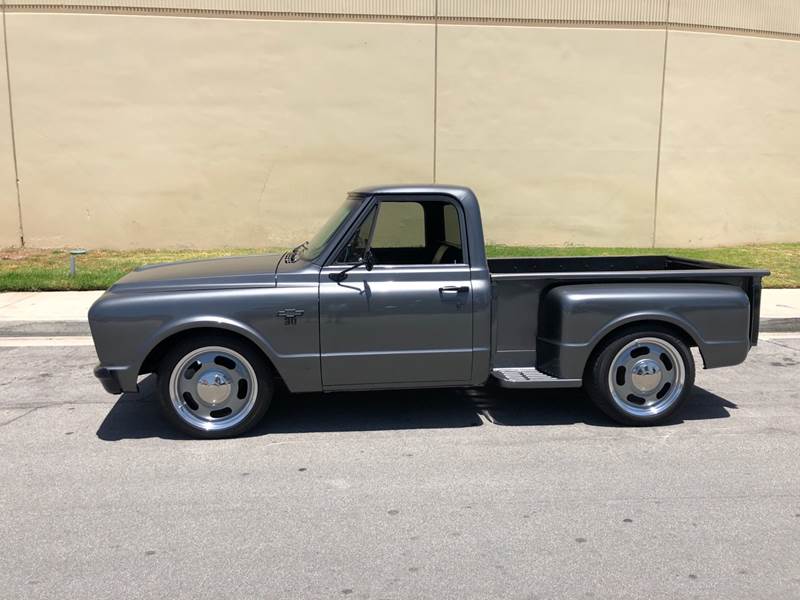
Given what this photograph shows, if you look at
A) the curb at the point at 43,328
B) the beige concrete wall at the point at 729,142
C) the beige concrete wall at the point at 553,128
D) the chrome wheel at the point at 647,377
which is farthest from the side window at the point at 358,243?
the beige concrete wall at the point at 729,142

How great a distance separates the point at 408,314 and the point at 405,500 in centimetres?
139

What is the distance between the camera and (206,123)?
14.1m

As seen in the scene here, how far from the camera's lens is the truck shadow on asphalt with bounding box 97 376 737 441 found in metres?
5.58

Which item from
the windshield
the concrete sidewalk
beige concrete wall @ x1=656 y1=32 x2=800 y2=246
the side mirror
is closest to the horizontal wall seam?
beige concrete wall @ x1=656 y1=32 x2=800 y2=246

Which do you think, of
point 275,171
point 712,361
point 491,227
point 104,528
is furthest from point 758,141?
point 104,528

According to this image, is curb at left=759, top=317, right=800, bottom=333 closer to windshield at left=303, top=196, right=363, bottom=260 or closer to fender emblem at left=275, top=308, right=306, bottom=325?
windshield at left=303, top=196, right=363, bottom=260

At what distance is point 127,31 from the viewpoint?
13.7m

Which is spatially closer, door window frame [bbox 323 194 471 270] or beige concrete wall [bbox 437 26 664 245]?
door window frame [bbox 323 194 471 270]

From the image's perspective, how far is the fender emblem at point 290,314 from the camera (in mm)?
5145

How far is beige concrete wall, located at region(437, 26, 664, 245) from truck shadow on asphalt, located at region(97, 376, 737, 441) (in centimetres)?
875

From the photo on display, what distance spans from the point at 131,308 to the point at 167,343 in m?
0.34

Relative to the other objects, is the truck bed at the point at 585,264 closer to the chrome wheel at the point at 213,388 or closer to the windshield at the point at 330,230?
the windshield at the point at 330,230

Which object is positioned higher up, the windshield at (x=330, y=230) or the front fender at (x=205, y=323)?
the windshield at (x=330, y=230)

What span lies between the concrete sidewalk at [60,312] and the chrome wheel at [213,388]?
4.19 meters
